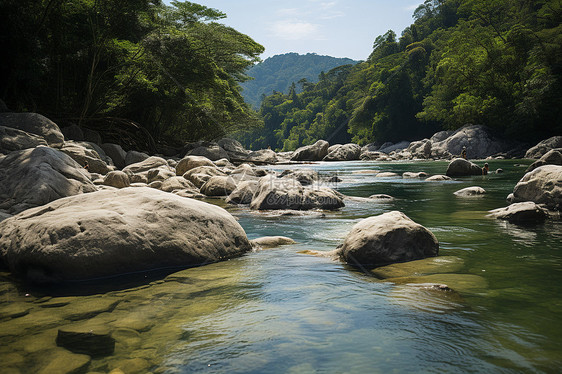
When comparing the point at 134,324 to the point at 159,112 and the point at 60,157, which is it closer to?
the point at 60,157

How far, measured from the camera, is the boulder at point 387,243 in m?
4.72

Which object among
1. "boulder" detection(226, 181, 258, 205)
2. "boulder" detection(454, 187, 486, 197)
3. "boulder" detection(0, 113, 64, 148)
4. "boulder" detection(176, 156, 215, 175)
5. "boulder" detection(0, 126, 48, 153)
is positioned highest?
"boulder" detection(0, 113, 64, 148)

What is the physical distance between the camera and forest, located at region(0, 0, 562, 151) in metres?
16.0

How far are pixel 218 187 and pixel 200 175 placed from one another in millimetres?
1787

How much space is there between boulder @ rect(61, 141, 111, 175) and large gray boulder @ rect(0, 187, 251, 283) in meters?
8.54

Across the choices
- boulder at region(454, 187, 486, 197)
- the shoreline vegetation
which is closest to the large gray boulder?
the shoreline vegetation

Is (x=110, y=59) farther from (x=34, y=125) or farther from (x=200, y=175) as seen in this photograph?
(x=200, y=175)

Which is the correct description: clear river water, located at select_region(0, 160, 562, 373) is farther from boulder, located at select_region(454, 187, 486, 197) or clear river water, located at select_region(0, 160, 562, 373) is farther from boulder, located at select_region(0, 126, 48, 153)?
boulder, located at select_region(0, 126, 48, 153)

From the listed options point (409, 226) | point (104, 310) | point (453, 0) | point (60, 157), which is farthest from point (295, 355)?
point (453, 0)

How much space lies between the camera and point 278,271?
4.52 meters

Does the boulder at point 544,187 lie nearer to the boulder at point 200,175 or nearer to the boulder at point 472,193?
the boulder at point 472,193

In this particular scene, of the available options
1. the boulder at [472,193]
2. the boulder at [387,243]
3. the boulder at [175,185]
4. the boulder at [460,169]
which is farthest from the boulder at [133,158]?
the boulder at [387,243]

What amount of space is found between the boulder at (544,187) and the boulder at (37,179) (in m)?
8.48

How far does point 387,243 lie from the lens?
4770mm
